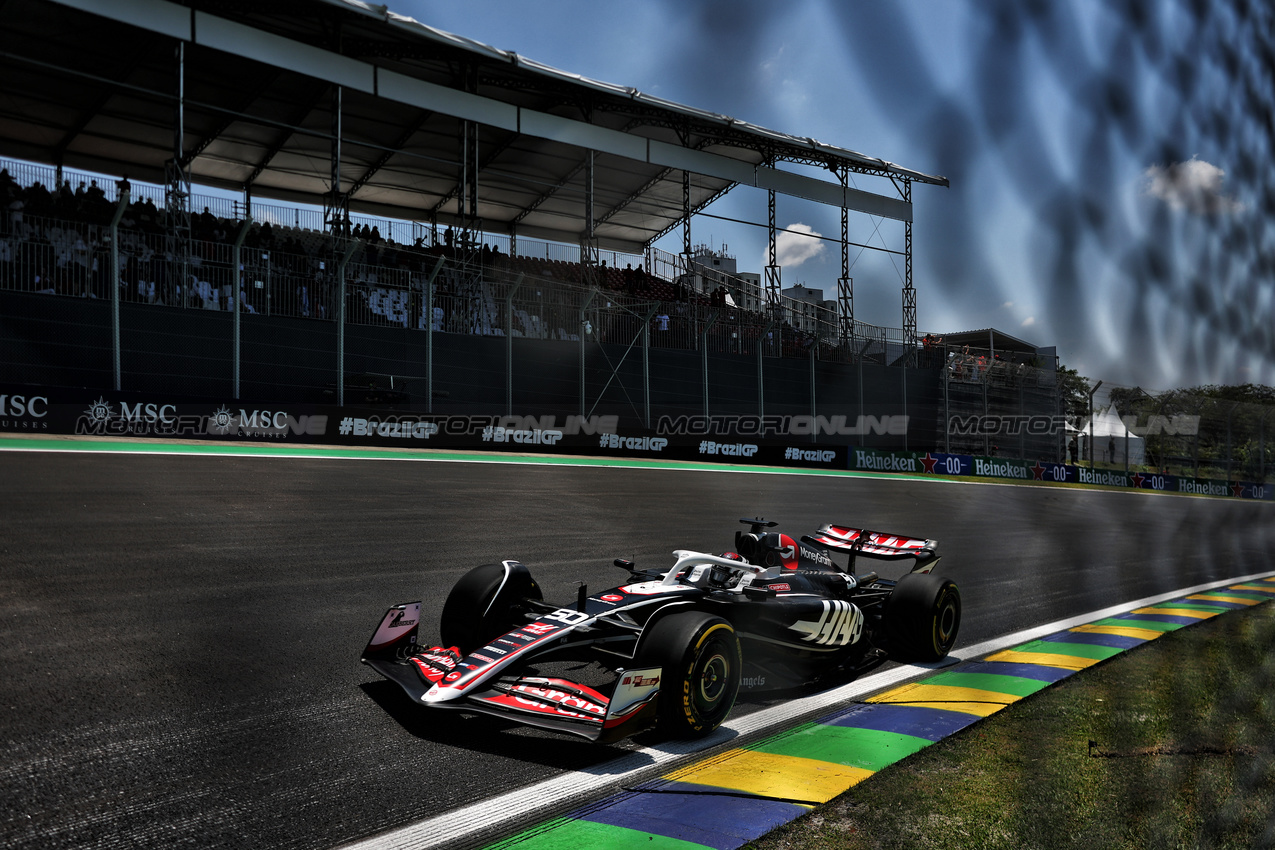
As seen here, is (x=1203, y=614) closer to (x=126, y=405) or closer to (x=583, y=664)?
(x=583, y=664)

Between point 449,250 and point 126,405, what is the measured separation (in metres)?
12.4

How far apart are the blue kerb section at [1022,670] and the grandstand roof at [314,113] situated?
1266cm

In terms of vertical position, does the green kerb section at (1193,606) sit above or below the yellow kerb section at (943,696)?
below

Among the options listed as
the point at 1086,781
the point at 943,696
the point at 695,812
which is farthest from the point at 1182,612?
the point at 695,812

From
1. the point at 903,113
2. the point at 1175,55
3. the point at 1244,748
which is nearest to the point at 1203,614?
the point at 1244,748

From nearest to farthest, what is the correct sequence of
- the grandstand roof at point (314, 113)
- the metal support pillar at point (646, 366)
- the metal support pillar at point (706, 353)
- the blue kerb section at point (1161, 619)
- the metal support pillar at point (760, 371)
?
the blue kerb section at point (1161, 619) < the grandstand roof at point (314, 113) < the metal support pillar at point (646, 366) < the metal support pillar at point (706, 353) < the metal support pillar at point (760, 371)

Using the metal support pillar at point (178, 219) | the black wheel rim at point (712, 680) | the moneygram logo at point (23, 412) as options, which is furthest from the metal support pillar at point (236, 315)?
the black wheel rim at point (712, 680)

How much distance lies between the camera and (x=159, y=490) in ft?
30.1

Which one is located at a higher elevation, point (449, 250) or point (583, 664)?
point (449, 250)

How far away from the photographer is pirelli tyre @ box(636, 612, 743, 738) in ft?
13.2

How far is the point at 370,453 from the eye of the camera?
16.2 m

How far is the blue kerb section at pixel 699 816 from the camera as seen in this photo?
10.1 feet

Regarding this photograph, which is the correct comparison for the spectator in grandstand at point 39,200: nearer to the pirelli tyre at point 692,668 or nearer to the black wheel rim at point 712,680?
the pirelli tyre at point 692,668

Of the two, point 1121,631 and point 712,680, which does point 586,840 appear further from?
point 1121,631
